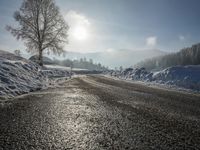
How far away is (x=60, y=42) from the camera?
29844 mm

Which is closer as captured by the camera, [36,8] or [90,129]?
[90,129]

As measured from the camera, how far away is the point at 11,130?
4.45 meters

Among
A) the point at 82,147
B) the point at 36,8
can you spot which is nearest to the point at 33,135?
the point at 82,147

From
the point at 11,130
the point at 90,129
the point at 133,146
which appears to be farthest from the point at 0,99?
the point at 133,146

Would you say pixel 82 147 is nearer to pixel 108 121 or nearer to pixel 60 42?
pixel 108 121

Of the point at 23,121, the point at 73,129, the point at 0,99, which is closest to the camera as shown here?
the point at 73,129

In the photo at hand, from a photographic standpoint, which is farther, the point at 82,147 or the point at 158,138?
the point at 158,138

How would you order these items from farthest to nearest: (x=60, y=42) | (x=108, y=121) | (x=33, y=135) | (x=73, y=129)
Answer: (x=60, y=42), (x=108, y=121), (x=73, y=129), (x=33, y=135)

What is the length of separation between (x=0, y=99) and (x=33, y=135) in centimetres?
471

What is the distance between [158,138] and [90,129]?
1721 millimetres

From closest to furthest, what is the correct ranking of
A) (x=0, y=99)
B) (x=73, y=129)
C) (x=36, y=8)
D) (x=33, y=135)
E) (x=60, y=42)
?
(x=33, y=135)
(x=73, y=129)
(x=0, y=99)
(x=36, y=8)
(x=60, y=42)

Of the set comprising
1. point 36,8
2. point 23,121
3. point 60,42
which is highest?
point 36,8

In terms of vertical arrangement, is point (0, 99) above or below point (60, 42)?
below

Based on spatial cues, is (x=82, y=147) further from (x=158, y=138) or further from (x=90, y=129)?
(x=158, y=138)
